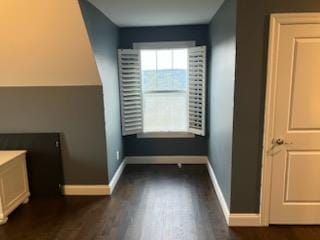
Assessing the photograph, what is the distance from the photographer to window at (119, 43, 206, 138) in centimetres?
432

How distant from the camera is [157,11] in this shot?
3.26 m

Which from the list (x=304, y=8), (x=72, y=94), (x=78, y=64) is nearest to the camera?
(x=304, y=8)

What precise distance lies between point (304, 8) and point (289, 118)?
3.19ft

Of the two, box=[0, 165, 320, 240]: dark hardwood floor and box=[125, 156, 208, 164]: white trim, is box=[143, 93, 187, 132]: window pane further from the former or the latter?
box=[0, 165, 320, 240]: dark hardwood floor

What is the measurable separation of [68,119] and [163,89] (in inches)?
69.8

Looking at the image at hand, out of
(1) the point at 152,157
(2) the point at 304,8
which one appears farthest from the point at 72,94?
(2) the point at 304,8

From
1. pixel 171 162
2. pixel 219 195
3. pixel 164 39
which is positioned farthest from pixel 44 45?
pixel 171 162

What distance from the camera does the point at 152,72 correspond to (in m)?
4.53

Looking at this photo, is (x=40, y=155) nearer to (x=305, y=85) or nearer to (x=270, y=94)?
(x=270, y=94)

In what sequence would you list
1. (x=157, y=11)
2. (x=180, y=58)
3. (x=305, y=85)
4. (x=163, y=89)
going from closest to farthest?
(x=305, y=85), (x=157, y=11), (x=180, y=58), (x=163, y=89)

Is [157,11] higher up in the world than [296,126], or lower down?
higher up

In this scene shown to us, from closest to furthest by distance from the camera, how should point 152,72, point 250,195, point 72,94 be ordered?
point 250,195 → point 72,94 → point 152,72

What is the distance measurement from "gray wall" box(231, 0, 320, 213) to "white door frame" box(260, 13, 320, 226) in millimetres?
40

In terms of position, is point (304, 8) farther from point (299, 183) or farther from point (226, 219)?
point (226, 219)
